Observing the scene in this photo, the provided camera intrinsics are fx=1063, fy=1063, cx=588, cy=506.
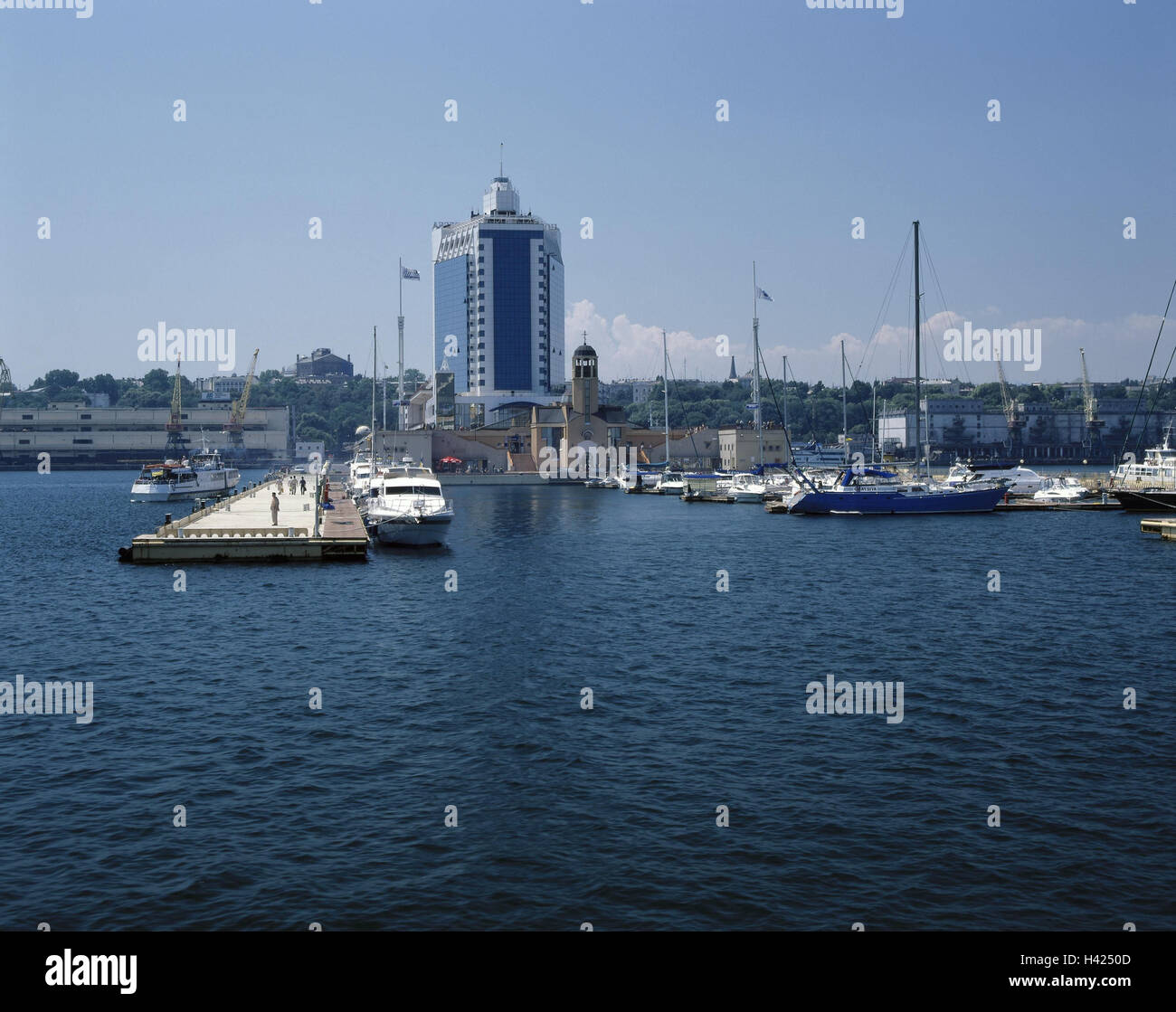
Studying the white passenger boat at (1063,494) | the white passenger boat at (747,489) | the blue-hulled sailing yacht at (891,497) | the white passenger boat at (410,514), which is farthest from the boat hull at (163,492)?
the white passenger boat at (1063,494)

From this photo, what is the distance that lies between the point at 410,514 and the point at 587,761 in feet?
149

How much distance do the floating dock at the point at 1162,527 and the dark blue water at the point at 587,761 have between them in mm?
27532

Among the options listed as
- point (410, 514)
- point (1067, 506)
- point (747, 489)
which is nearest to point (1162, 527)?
point (1067, 506)

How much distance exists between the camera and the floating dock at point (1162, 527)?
252ft

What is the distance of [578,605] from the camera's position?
4925cm

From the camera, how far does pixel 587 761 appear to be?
81.3ft

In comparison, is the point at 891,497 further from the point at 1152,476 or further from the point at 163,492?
the point at 163,492

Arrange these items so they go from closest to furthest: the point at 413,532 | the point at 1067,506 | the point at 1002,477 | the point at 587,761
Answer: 1. the point at 587,761
2. the point at 413,532
3. the point at 1067,506
4. the point at 1002,477

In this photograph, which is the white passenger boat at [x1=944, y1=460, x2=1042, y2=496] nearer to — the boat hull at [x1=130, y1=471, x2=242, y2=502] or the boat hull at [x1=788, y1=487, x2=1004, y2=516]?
the boat hull at [x1=788, y1=487, x2=1004, y2=516]

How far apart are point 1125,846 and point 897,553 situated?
5346 cm

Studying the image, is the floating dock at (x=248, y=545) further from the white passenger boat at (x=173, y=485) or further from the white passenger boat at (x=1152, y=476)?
the white passenger boat at (x=1152, y=476)

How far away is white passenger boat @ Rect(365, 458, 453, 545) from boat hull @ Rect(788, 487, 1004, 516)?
48741mm

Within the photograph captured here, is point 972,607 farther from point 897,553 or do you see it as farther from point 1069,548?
point 1069,548

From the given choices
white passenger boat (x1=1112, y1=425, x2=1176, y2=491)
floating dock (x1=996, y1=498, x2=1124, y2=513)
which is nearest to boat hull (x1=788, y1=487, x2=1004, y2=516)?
floating dock (x1=996, y1=498, x2=1124, y2=513)
